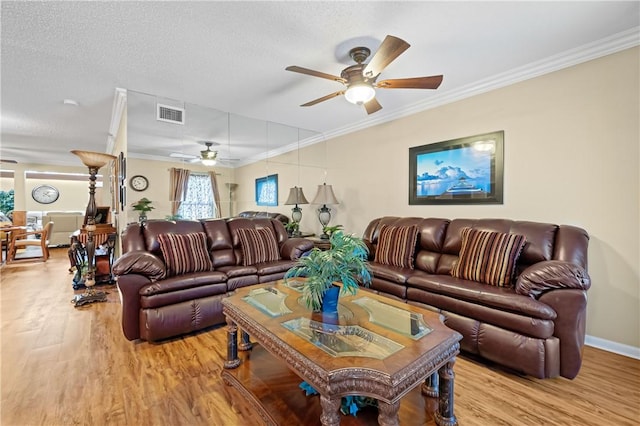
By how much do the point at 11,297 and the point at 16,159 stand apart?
648 centimetres

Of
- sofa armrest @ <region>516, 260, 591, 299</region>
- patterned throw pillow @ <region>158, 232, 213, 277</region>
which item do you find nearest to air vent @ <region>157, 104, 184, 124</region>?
patterned throw pillow @ <region>158, 232, 213, 277</region>

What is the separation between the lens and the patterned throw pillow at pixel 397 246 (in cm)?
316

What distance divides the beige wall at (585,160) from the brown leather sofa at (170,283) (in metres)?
2.72

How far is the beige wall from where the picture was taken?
2.30 m

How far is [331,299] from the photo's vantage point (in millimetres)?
1782

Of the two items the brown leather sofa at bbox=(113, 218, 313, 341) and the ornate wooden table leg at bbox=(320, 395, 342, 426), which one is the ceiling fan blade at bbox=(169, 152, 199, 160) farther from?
the ornate wooden table leg at bbox=(320, 395, 342, 426)

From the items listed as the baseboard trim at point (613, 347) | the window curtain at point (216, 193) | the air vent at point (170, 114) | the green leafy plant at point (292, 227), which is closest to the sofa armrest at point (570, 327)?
the baseboard trim at point (613, 347)

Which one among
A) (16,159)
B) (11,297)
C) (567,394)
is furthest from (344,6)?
(16,159)

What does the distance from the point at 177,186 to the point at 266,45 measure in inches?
93.0

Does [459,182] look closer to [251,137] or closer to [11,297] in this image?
[251,137]

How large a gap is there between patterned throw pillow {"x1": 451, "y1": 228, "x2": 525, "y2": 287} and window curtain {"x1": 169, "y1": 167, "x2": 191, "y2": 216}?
3.52 metres

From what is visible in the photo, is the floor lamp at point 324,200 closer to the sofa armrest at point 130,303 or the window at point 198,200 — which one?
the window at point 198,200

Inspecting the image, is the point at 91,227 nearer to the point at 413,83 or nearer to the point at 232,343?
the point at 232,343

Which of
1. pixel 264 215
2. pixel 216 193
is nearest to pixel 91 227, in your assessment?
pixel 216 193
